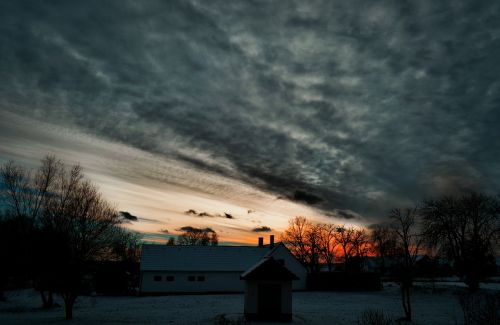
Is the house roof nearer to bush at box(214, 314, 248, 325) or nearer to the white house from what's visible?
the white house

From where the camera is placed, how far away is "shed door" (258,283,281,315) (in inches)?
974

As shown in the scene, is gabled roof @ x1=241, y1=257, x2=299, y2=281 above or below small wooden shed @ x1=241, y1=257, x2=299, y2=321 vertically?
above

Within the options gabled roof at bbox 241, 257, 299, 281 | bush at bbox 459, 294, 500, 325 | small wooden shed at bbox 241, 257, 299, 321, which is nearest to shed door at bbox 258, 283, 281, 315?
small wooden shed at bbox 241, 257, 299, 321

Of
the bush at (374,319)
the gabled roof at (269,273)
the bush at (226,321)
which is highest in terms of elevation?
the gabled roof at (269,273)

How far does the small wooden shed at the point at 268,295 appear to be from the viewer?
81.1ft

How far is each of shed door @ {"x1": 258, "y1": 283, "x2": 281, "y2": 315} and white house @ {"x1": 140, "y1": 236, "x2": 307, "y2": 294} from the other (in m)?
28.2

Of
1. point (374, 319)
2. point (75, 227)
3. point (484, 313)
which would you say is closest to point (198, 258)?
point (75, 227)

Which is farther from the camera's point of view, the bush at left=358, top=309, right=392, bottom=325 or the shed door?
the shed door

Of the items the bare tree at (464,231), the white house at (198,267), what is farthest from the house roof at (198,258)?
the bare tree at (464,231)

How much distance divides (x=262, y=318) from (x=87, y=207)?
49.4ft

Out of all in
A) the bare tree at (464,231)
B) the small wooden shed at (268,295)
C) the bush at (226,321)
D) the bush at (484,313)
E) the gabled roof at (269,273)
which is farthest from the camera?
the bare tree at (464,231)

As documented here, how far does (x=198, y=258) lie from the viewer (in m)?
55.0

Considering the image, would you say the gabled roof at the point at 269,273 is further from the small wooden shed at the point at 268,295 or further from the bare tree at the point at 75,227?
the bare tree at the point at 75,227

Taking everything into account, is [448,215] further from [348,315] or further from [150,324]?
[150,324]
